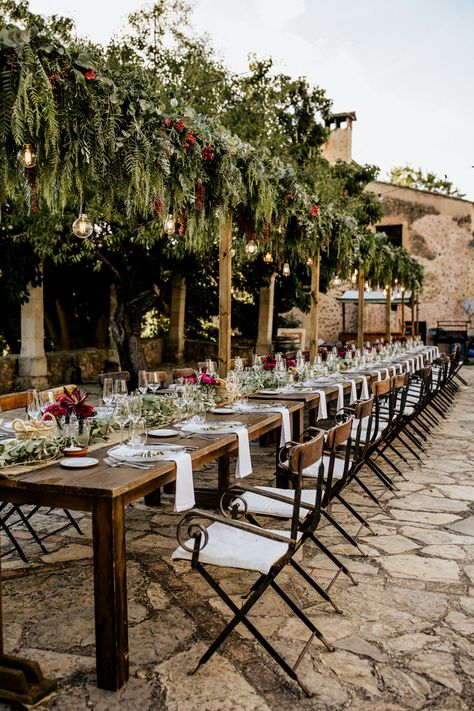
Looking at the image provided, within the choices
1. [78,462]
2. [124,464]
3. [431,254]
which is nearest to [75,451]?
[78,462]

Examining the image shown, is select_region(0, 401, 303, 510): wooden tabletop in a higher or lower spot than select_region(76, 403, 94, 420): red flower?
lower

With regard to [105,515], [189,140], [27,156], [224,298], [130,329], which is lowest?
[105,515]

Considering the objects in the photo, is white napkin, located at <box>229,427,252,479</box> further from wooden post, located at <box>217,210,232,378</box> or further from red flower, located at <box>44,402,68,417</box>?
wooden post, located at <box>217,210,232,378</box>

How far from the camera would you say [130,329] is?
10844 millimetres

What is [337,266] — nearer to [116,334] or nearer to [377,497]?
[116,334]

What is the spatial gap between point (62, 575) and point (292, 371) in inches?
140

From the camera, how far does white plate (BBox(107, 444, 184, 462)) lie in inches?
115

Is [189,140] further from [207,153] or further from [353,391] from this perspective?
[353,391]

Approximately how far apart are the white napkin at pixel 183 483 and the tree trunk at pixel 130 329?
7886 millimetres

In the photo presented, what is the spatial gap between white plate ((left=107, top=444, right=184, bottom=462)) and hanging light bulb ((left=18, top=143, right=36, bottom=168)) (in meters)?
1.82

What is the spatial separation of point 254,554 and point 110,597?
23.3 inches

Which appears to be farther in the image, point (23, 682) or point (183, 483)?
point (183, 483)

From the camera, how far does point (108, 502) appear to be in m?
2.46

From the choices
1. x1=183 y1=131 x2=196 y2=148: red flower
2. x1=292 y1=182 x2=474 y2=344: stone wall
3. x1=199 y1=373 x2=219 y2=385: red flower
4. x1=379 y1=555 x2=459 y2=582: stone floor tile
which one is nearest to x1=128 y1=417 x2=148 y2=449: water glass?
x1=199 y1=373 x2=219 y2=385: red flower
